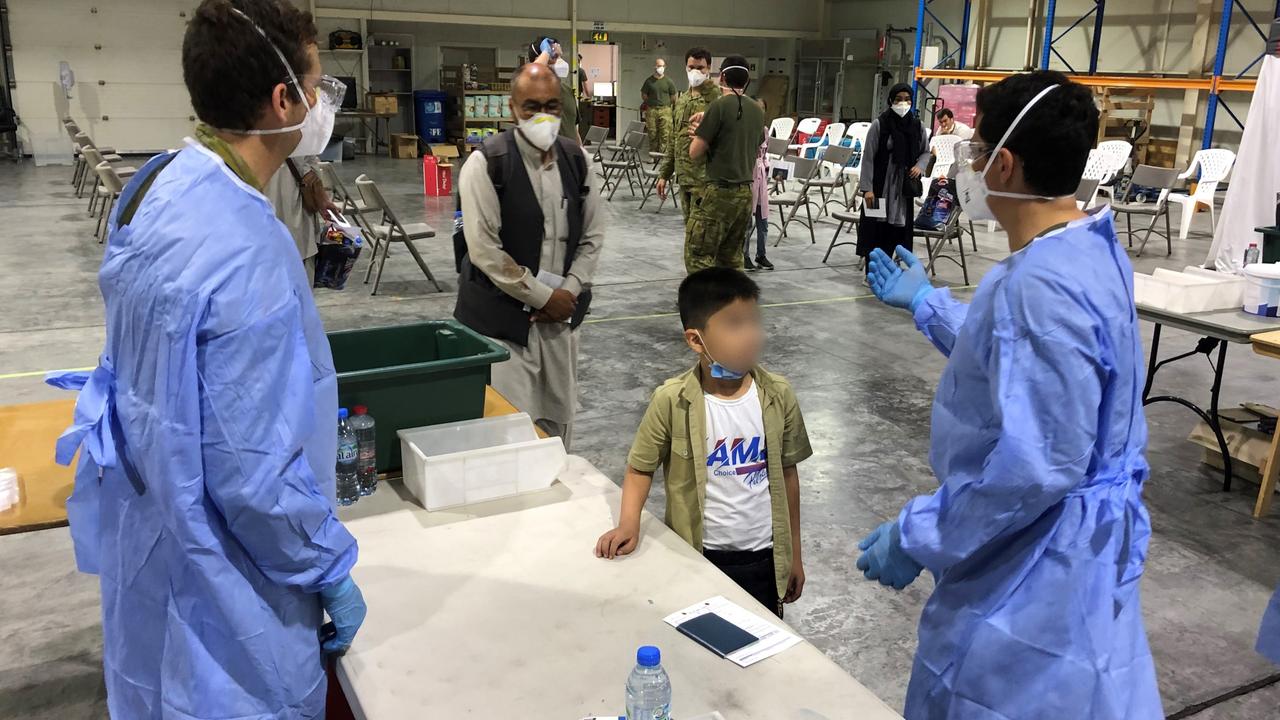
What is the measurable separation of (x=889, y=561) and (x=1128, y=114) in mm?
16385

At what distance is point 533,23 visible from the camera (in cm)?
1864

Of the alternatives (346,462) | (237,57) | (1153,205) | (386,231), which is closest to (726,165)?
(386,231)

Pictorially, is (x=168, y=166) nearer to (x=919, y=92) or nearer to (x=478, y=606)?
(x=478, y=606)

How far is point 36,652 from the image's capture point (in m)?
3.06

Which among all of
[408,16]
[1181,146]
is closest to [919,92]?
[1181,146]

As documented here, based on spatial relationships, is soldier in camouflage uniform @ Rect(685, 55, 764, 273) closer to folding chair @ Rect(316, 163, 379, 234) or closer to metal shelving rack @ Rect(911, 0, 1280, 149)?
folding chair @ Rect(316, 163, 379, 234)

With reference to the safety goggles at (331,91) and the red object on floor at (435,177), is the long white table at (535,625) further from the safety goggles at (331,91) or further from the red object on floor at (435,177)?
the red object on floor at (435,177)


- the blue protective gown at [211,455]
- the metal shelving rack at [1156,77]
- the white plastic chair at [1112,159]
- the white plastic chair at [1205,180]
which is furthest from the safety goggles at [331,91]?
the white plastic chair at [1112,159]

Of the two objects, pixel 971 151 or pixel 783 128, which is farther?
pixel 783 128

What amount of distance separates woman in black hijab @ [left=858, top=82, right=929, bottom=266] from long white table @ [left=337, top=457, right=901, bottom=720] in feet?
19.8

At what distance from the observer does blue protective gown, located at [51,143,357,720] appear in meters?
1.39

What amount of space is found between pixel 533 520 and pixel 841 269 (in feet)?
23.7

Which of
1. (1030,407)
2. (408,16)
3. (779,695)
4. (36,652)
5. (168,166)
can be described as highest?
(408,16)

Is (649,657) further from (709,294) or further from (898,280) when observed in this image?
(898,280)
